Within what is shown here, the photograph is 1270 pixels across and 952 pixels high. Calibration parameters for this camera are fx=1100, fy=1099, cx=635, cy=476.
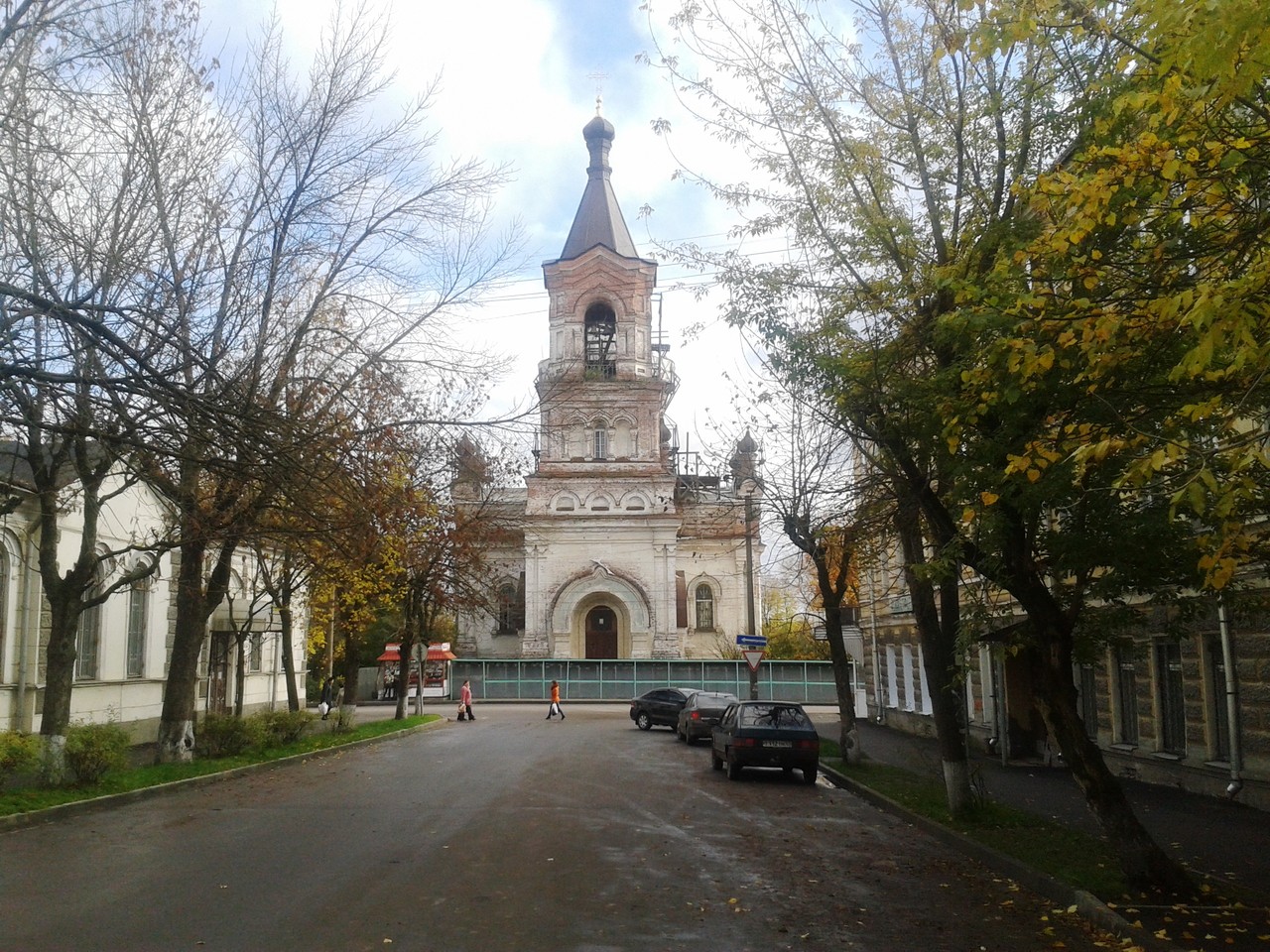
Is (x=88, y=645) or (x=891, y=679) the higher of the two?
(x=88, y=645)

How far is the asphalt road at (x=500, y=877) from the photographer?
7945 millimetres

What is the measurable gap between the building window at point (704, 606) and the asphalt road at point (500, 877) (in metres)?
41.1

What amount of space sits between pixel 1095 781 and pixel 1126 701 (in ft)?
34.6

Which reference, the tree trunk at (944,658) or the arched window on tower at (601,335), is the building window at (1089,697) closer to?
the tree trunk at (944,658)

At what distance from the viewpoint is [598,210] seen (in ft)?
188

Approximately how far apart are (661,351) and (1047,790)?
40944 millimetres

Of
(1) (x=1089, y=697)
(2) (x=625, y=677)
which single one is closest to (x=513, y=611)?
(2) (x=625, y=677)

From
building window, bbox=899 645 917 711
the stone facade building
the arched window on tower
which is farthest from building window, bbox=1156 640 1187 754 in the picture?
the arched window on tower

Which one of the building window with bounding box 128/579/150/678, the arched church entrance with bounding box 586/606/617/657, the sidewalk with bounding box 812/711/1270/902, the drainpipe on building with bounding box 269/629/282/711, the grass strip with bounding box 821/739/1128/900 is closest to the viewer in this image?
the grass strip with bounding box 821/739/1128/900

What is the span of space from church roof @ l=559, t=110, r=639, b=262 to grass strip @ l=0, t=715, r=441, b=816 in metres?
32.6

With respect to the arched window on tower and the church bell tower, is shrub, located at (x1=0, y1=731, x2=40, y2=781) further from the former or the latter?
the arched window on tower

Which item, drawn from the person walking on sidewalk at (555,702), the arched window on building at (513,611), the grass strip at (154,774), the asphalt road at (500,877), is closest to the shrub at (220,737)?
the grass strip at (154,774)

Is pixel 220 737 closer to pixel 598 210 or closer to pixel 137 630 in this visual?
pixel 137 630

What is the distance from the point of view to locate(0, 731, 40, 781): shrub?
14656mm
